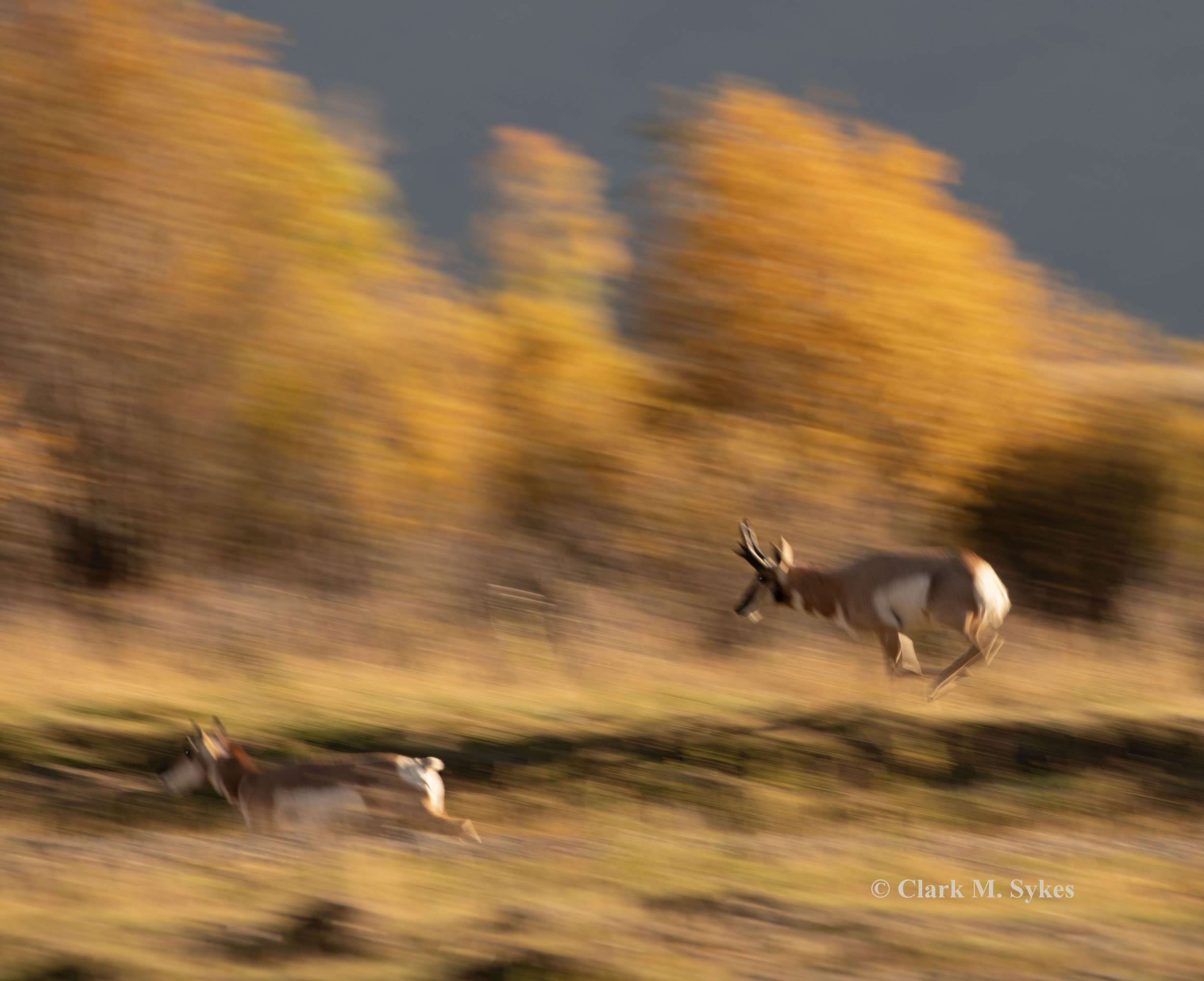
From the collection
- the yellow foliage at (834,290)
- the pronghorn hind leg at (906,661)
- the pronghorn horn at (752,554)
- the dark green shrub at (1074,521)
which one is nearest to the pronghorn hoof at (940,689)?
the pronghorn hind leg at (906,661)

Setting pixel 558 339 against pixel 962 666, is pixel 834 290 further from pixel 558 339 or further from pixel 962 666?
pixel 962 666

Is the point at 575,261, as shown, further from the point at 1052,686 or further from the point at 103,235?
the point at 1052,686

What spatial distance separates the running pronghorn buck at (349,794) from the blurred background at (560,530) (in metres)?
0.44

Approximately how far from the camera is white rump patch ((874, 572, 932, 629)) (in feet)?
32.8

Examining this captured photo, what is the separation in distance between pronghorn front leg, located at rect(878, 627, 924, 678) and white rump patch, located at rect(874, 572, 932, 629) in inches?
6.4

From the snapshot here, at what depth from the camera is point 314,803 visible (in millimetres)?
6941

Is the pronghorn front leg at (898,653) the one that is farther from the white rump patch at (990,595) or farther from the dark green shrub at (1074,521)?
the dark green shrub at (1074,521)

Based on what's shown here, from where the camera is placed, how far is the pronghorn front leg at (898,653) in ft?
33.4

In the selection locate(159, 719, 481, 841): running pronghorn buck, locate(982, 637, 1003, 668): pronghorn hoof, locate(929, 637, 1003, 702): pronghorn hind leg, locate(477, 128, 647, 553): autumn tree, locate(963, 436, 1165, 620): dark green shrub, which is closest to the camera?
locate(159, 719, 481, 841): running pronghorn buck

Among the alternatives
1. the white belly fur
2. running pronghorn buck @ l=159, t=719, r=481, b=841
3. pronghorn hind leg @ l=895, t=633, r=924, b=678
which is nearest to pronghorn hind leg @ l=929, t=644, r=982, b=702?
pronghorn hind leg @ l=895, t=633, r=924, b=678

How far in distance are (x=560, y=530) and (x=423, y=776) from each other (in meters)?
10.2

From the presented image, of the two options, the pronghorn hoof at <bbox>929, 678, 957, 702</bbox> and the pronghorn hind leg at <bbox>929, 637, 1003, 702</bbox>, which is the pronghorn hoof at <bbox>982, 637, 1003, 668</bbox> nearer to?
the pronghorn hind leg at <bbox>929, 637, 1003, 702</bbox>

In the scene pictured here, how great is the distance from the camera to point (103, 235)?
13.8 metres

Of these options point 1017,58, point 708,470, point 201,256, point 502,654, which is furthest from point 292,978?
point 1017,58
